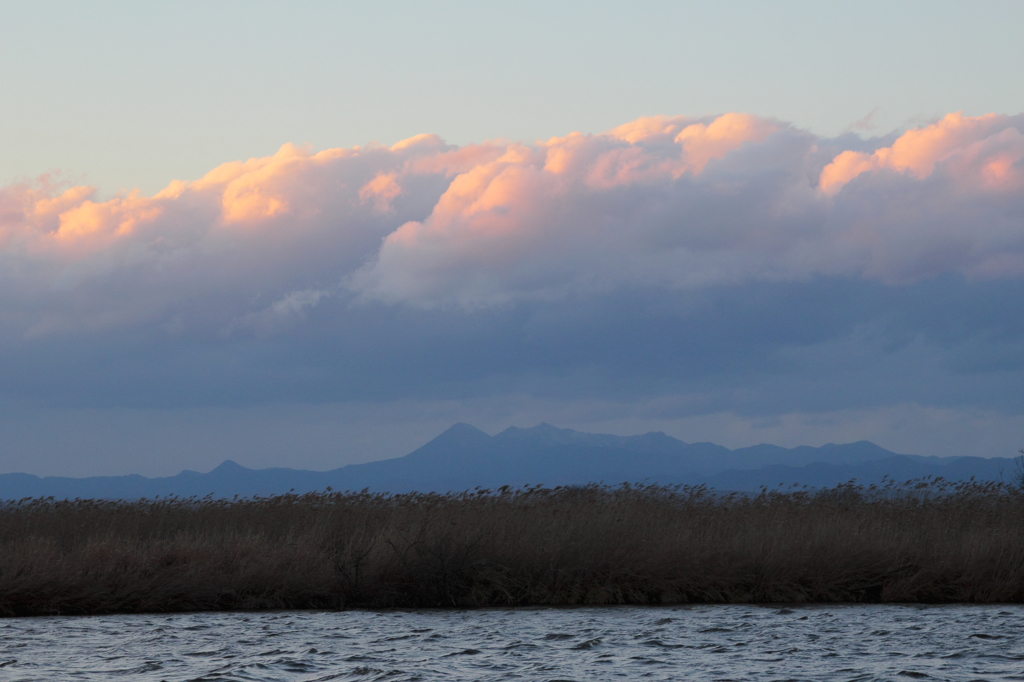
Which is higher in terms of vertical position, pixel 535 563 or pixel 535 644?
pixel 535 563

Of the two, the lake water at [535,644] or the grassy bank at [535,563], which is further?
the grassy bank at [535,563]

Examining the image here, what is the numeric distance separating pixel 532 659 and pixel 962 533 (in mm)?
11318

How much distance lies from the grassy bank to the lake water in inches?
30.1

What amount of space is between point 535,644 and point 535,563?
15.2ft

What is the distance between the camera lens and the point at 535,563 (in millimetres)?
20219

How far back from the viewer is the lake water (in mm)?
13594

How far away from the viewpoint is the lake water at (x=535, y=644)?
1359 cm

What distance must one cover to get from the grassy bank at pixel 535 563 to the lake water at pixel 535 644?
764 millimetres

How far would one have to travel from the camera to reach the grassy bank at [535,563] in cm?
1953

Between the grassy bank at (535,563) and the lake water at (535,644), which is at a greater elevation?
the grassy bank at (535,563)

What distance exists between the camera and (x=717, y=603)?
19.6 m

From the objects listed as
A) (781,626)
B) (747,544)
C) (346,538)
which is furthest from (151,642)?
(747,544)

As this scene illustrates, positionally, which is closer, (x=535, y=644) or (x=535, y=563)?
(x=535, y=644)

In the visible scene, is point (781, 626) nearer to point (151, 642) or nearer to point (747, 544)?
point (747, 544)
